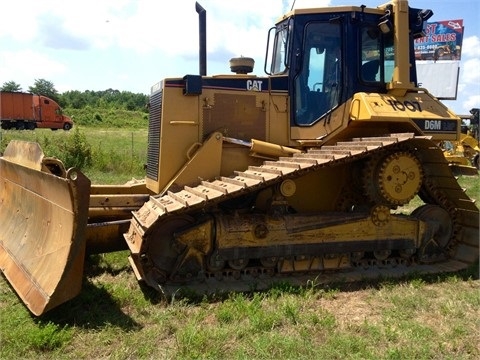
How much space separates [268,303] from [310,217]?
1.28m

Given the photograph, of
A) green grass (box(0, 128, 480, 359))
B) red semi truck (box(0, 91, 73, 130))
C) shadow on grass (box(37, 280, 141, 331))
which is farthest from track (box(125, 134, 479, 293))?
red semi truck (box(0, 91, 73, 130))

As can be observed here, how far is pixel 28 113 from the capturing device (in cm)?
3847

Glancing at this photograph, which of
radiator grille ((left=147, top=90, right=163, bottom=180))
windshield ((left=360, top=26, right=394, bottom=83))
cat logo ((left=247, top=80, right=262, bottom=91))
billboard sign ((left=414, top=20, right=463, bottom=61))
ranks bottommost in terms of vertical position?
radiator grille ((left=147, top=90, right=163, bottom=180))

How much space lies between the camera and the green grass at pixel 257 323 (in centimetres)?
385

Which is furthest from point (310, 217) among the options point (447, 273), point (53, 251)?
point (53, 251)

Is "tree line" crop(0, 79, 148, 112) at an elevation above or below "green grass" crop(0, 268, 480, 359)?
above

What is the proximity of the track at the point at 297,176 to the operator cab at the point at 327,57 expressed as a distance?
2.45ft

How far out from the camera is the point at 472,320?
4.54m

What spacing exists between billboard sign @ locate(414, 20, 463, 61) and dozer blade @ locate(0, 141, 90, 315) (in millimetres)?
28291

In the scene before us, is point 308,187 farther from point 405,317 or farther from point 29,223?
point 29,223

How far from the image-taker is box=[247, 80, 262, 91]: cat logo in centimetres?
631

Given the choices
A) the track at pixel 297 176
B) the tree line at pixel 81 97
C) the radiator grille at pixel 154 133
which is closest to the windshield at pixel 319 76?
the track at pixel 297 176

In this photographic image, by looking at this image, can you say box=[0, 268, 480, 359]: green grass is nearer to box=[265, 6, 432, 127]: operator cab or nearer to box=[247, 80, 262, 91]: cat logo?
box=[265, 6, 432, 127]: operator cab

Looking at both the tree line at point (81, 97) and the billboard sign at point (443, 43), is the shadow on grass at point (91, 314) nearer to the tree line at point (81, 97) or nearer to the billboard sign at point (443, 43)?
the billboard sign at point (443, 43)
